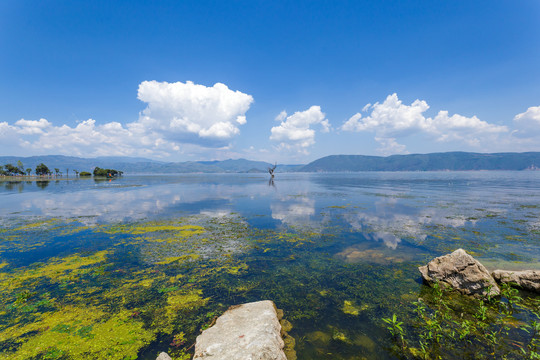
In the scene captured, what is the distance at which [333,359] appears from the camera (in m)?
6.78

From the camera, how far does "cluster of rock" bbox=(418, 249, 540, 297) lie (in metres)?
9.79

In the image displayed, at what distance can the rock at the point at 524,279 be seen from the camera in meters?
9.88

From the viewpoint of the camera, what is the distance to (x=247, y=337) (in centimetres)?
664

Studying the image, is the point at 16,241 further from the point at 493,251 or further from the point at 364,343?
the point at 493,251

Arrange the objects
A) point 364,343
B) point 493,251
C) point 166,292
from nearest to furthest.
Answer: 1. point 364,343
2. point 166,292
3. point 493,251

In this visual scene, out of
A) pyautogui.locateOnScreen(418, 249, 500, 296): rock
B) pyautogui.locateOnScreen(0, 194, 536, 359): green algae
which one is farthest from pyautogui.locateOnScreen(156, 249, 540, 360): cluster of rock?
pyautogui.locateOnScreen(0, 194, 536, 359): green algae

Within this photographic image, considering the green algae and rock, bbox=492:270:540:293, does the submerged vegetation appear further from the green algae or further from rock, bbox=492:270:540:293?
the green algae

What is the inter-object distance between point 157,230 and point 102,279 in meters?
9.35

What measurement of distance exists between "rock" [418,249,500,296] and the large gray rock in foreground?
28.7ft

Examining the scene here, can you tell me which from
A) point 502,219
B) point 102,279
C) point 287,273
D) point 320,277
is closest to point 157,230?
point 102,279

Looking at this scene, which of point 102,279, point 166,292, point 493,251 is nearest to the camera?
point 166,292

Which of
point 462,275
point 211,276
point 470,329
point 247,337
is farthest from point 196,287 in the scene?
point 462,275

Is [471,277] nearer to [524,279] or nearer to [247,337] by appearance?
[524,279]

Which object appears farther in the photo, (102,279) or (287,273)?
(287,273)
